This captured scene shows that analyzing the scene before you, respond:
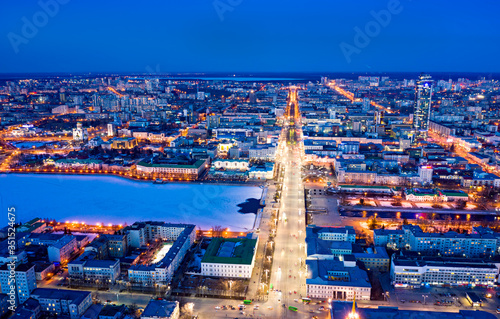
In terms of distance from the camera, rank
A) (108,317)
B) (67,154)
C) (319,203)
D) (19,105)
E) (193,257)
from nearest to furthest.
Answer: (108,317)
(193,257)
(319,203)
(67,154)
(19,105)

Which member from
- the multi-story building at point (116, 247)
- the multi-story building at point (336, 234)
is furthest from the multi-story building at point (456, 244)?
the multi-story building at point (116, 247)

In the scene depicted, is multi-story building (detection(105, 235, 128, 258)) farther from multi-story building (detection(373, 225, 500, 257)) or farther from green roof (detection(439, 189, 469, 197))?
green roof (detection(439, 189, 469, 197))

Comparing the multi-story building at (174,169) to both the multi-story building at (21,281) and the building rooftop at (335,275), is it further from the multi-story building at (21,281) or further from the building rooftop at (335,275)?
the building rooftop at (335,275)

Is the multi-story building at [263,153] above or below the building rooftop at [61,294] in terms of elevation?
above

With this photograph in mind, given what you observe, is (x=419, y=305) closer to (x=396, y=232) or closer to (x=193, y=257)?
(x=396, y=232)

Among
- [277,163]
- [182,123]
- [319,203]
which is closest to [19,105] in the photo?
[182,123]

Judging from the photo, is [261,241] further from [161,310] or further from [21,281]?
[21,281]
